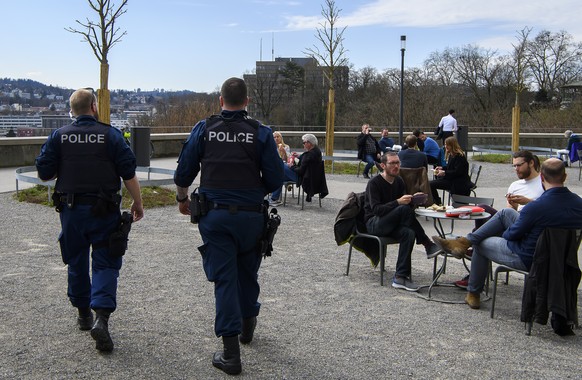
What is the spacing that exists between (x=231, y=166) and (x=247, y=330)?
1.27m

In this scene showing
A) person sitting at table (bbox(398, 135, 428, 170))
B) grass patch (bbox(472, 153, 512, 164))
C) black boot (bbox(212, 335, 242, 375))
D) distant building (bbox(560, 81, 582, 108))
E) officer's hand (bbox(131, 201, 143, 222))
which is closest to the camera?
black boot (bbox(212, 335, 242, 375))

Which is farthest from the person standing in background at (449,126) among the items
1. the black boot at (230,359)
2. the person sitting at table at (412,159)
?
the black boot at (230,359)

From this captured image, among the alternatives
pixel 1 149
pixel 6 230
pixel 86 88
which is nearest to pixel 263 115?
pixel 1 149

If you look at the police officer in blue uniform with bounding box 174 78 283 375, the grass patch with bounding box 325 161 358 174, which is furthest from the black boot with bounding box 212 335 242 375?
the grass patch with bounding box 325 161 358 174

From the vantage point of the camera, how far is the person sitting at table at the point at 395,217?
7.20m

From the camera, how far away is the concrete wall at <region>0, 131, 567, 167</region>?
1994 centimetres

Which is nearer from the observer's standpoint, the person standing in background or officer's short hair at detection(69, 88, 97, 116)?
officer's short hair at detection(69, 88, 97, 116)

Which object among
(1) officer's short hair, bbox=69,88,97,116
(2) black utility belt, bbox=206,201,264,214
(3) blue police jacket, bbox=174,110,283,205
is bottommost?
(2) black utility belt, bbox=206,201,264,214

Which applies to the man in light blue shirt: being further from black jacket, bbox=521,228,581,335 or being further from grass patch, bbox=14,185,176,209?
black jacket, bbox=521,228,581,335

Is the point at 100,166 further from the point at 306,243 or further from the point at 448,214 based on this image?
the point at 306,243

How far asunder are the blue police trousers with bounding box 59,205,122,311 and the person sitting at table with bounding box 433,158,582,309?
10.4 feet

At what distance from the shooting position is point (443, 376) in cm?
474

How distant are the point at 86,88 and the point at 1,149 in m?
15.6

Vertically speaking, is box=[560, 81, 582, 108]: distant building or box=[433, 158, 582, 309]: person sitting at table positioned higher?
box=[560, 81, 582, 108]: distant building
